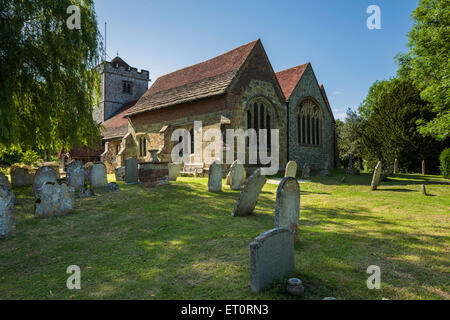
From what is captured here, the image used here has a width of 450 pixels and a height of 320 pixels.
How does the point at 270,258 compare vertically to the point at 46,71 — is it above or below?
below

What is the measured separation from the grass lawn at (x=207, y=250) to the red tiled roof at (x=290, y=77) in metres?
14.4

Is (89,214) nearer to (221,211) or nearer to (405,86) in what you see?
(221,211)

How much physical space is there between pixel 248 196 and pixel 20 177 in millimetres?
11427

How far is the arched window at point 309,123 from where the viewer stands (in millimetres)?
21825

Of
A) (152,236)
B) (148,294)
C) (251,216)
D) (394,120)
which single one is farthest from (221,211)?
(394,120)

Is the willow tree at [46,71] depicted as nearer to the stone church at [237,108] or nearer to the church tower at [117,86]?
the stone church at [237,108]

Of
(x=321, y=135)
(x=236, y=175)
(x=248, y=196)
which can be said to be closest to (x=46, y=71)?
(x=236, y=175)

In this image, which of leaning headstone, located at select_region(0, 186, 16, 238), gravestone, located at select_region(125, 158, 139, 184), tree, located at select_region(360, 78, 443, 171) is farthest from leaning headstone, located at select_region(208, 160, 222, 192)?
tree, located at select_region(360, 78, 443, 171)

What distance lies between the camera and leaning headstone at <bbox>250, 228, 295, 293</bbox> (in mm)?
3251

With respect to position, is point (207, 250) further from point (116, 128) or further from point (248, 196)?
point (116, 128)

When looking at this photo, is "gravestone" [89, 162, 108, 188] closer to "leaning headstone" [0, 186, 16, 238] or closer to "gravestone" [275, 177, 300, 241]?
"leaning headstone" [0, 186, 16, 238]

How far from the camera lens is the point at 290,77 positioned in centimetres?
2286

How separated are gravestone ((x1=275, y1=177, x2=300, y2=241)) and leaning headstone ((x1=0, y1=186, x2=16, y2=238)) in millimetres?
5609
